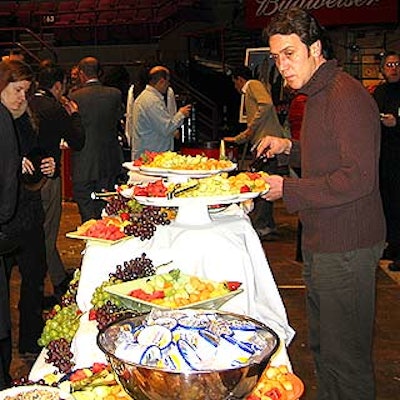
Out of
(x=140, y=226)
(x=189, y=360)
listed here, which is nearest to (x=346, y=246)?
(x=140, y=226)

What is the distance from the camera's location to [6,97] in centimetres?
312

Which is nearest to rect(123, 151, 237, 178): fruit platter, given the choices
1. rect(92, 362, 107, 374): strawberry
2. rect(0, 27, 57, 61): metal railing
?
rect(92, 362, 107, 374): strawberry

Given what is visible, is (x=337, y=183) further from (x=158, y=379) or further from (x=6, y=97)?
(x=6, y=97)

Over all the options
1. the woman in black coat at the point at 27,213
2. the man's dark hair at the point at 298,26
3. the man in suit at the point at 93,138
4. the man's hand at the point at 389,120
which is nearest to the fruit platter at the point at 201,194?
the man's dark hair at the point at 298,26

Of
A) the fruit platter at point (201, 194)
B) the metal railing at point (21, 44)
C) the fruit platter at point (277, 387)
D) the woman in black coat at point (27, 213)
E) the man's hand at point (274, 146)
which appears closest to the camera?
the fruit platter at point (277, 387)

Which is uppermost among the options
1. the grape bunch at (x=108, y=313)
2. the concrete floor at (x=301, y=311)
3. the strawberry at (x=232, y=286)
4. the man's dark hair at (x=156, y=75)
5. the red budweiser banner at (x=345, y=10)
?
the red budweiser banner at (x=345, y=10)

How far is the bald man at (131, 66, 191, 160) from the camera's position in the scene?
5230 millimetres

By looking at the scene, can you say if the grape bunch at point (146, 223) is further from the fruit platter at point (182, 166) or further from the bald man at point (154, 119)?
the bald man at point (154, 119)

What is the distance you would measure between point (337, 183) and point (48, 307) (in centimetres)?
262

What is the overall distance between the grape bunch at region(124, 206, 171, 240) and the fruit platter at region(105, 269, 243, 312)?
1.38 feet

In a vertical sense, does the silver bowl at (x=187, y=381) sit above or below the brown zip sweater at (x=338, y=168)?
below

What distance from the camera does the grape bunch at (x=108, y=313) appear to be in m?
2.15

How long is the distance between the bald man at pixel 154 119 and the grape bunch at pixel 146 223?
2.50 metres

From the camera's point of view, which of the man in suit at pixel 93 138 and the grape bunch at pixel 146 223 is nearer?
the grape bunch at pixel 146 223
